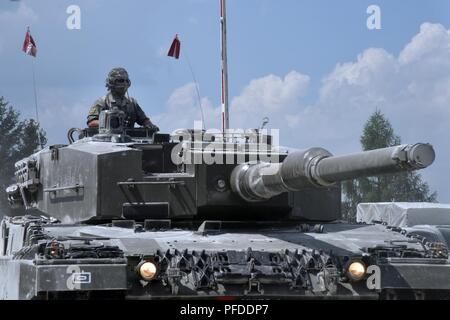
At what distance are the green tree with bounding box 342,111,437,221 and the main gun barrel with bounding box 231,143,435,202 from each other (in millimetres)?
33131

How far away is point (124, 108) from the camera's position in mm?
17266

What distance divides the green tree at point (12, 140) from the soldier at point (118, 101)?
83.1 feet

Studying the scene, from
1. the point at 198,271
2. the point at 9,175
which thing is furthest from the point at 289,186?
the point at 9,175

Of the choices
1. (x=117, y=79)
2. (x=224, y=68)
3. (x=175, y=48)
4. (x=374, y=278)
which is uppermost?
(x=175, y=48)

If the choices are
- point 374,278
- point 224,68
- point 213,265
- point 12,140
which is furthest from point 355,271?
point 12,140

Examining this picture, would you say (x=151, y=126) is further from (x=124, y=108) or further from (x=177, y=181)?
(x=177, y=181)

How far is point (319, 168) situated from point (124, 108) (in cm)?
644

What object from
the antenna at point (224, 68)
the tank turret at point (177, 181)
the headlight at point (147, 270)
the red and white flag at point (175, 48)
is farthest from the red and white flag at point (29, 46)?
the headlight at point (147, 270)

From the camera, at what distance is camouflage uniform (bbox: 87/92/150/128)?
17.2 m

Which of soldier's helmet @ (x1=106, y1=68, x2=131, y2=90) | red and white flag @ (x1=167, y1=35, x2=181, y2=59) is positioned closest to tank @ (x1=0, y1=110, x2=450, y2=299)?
soldier's helmet @ (x1=106, y1=68, x2=131, y2=90)

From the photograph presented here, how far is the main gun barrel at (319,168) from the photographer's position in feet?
34.1

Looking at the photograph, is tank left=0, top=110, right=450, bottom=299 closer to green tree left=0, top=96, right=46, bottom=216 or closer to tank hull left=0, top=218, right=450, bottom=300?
tank hull left=0, top=218, right=450, bottom=300

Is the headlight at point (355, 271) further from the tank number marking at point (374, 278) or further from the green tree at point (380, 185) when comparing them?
the green tree at point (380, 185)

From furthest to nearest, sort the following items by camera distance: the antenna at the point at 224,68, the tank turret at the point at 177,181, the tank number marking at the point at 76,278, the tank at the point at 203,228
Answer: the antenna at the point at 224,68 → the tank turret at the point at 177,181 → the tank at the point at 203,228 → the tank number marking at the point at 76,278
